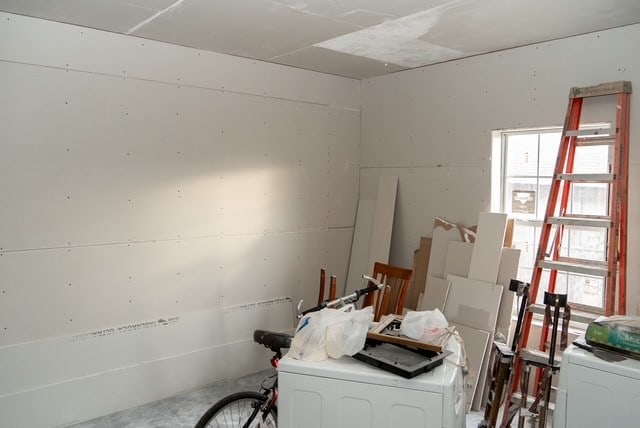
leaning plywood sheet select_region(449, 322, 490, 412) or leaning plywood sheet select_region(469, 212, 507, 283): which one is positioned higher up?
leaning plywood sheet select_region(469, 212, 507, 283)

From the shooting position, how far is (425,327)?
1.97m

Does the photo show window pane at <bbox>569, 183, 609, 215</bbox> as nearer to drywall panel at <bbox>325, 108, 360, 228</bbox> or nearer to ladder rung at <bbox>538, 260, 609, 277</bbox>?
ladder rung at <bbox>538, 260, 609, 277</bbox>

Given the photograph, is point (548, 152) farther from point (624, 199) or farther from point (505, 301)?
point (505, 301)

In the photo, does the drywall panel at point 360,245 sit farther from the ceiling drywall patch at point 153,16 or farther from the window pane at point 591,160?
the ceiling drywall patch at point 153,16

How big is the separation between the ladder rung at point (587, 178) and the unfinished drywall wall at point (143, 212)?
2.13 metres

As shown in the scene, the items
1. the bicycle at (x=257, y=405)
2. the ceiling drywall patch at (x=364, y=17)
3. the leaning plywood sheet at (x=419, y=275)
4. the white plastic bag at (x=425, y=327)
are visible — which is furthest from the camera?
the leaning plywood sheet at (x=419, y=275)

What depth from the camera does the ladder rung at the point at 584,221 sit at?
295cm

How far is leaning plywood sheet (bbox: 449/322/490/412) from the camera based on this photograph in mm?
3473

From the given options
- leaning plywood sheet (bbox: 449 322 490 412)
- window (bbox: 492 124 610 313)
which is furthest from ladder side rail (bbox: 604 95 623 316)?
leaning plywood sheet (bbox: 449 322 490 412)

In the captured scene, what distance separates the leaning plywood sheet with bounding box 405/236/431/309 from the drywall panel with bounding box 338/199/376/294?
53 centimetres

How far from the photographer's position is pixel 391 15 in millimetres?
2842

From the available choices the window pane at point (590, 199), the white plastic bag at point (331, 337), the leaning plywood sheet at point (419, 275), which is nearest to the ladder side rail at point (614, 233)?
the window pane at point (590, 199)

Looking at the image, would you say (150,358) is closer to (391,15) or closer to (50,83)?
(50,83)

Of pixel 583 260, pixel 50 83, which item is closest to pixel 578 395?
pixel 583 260
